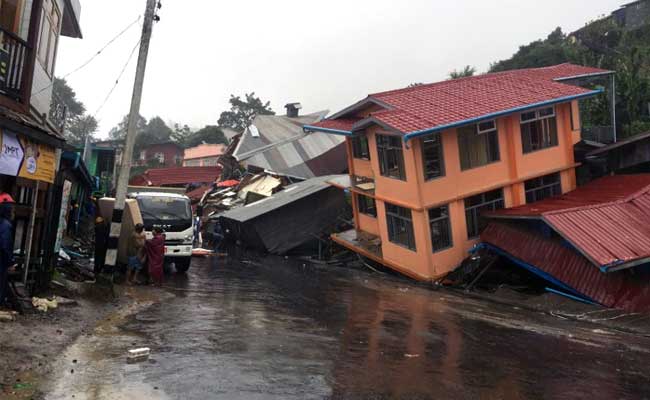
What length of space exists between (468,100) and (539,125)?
9.49 ft

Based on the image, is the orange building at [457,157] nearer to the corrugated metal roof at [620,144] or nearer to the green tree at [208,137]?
the corrugated metal roof at [620,144]

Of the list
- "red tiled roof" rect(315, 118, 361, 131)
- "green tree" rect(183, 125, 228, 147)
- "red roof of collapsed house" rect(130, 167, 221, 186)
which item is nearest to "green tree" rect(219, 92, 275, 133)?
"green tree" rect(183, 125, 228, 147)

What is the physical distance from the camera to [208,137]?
7219 centimetres

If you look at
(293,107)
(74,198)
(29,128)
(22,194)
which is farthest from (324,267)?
(293,107)

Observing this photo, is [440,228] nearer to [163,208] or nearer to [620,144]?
[620,144]

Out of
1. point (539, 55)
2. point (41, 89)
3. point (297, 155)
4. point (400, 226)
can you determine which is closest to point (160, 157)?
point (297, 155)

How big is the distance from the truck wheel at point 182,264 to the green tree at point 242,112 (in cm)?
5787

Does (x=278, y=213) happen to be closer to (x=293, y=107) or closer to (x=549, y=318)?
(x=549, y=318)

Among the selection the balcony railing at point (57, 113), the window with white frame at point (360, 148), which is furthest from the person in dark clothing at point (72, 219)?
the window with white frame at point (360, 148)

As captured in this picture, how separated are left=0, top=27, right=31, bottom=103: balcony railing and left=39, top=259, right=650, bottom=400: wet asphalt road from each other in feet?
14.6

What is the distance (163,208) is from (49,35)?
6191 mm

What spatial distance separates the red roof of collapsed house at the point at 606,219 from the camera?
13.8 m

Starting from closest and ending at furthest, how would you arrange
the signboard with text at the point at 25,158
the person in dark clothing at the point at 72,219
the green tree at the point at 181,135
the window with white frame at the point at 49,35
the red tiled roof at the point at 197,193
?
the signboard with text at the point at 25,158 → the window with white frame at the point at 49,35 → the person in dark clothing at the point at 72,219 → the red tiled roof at the point at 197,193 → the green tree at the point at 181,135

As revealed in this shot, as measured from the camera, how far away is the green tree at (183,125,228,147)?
7138cm
